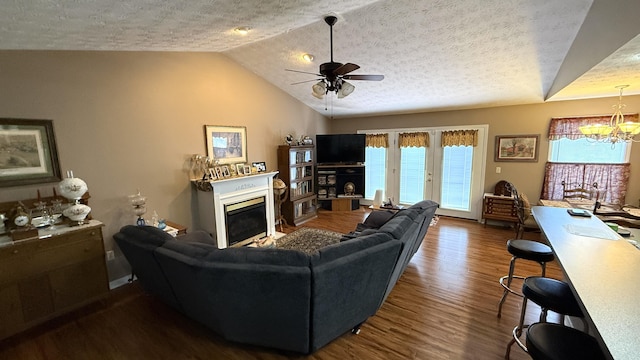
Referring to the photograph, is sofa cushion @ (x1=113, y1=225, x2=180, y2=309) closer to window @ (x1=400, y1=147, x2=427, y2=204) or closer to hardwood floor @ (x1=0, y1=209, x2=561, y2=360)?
hardwood floor @ (x1=0, y1=209, x2=561, y2=360)

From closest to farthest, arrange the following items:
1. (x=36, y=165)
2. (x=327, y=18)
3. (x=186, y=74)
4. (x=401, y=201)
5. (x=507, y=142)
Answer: (x=36, y=165) < (x=327, y=18) < (x=186, y=74) < (x=507, y=142) < (x=401, y=201)

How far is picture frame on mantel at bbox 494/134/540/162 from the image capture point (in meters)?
4.87

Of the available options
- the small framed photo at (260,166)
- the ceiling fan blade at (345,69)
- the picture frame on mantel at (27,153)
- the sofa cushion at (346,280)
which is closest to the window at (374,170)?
the small framed photo at (260,166)

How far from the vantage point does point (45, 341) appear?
7.34 ft

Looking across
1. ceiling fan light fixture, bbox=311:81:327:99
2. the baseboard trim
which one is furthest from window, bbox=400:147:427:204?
the baseboard trim

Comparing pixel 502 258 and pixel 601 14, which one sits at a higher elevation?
pixel 601 14

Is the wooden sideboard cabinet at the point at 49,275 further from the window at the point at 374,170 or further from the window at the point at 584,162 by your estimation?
the window at the point at 584,162

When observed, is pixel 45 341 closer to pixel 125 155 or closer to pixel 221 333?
pixel 221 333

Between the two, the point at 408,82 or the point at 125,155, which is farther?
the point at 408,82

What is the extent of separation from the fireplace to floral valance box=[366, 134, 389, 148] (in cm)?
335

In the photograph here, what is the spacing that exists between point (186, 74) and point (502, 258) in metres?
5.42

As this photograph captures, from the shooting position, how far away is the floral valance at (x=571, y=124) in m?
4.27

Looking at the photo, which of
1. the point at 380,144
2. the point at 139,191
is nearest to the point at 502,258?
the point at 380,144

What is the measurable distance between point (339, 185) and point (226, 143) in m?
3.25
